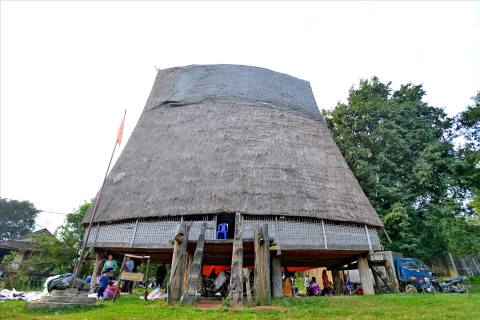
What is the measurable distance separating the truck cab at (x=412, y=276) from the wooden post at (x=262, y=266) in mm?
8260

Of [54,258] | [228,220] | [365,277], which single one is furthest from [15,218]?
[365,277]

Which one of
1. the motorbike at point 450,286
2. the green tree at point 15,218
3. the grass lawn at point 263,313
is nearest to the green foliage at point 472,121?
the motorbike at point 450,286

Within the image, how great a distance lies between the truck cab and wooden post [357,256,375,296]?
2.98 metres

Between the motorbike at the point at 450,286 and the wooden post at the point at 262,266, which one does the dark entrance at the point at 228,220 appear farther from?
the motorbike at the point at 450,286

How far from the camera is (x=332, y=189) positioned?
1108 cm

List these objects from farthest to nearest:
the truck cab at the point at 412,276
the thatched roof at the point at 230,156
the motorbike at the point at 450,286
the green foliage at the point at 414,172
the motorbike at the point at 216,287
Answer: the green foliage at the point at 414,172, the motorbike at the point at 450,286, the truck cab at the point at 412,276, the thatched roof at the point at 230,156, the motorbike at the point at 216,287

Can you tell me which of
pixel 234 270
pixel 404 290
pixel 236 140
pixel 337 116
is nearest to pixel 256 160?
pixel 236 140

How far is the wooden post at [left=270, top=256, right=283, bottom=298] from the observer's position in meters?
8.86

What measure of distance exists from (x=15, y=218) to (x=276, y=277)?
122 ft

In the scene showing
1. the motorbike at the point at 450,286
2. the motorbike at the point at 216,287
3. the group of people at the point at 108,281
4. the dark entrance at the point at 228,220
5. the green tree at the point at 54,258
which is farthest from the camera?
the green tree at the point at 54,258

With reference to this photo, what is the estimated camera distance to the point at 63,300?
5.82 metres

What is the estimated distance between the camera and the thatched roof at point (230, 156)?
9.99 m

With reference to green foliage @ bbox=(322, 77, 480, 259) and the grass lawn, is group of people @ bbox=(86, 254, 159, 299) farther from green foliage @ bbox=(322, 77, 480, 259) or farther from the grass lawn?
green foliage @ bbox=(322, 77, 480, 259)

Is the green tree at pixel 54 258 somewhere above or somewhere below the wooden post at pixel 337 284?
above
